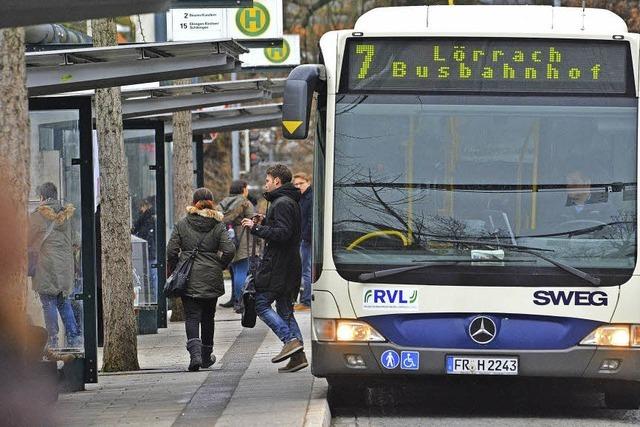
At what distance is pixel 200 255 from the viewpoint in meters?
13.8

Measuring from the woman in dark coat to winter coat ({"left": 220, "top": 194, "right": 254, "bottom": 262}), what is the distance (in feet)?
19.9

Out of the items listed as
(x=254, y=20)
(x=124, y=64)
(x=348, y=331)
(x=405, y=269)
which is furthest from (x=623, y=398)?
(x=254, y=20)

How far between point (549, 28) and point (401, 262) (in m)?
1.87

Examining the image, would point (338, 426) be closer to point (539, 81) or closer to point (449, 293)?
point (449, 293)

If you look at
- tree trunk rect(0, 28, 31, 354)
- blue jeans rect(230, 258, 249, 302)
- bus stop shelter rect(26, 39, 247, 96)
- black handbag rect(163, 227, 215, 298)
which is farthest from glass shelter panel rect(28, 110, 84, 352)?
blue jeans rect(230, 258, 249, 302)

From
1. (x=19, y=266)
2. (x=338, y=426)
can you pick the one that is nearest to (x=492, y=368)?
(x=338, y=426)

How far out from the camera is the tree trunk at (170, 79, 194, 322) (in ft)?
65.5

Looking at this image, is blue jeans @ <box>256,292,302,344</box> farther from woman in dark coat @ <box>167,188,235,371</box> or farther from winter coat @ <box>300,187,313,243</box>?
winter coat @ <box>300,187,313,243</box>

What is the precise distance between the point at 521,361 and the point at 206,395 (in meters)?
2.67

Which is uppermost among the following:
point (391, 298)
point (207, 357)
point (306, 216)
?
point (391, 298)

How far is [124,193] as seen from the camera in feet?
47.8

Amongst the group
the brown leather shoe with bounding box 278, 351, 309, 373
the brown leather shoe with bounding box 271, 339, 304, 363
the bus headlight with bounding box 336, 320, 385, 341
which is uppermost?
the bus headlight with bounding box 336, 320, 385, 341

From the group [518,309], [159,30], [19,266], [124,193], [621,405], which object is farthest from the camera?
[159,30]

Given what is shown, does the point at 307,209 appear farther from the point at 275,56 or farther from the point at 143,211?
the point at 275,56
